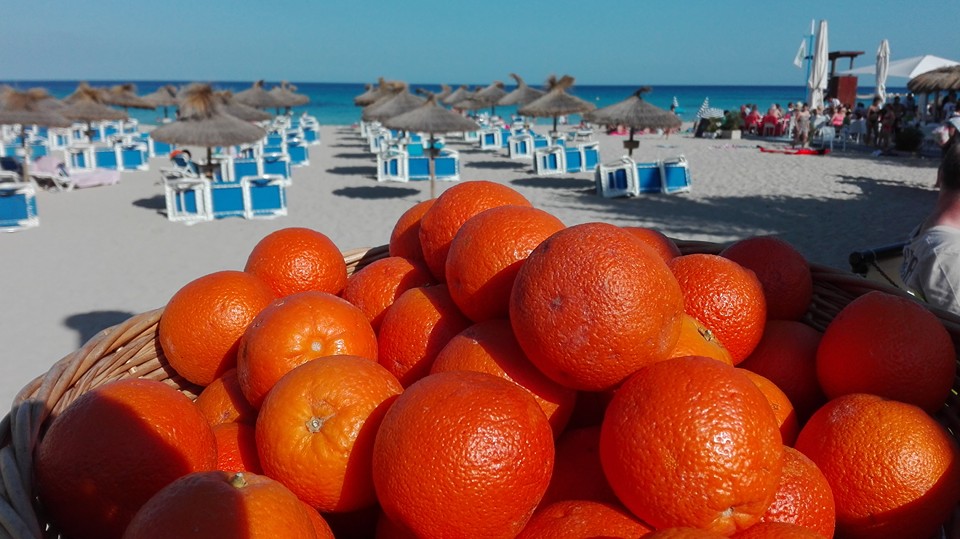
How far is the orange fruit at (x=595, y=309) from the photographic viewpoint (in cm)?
125

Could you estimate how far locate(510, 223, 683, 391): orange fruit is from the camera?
125cm

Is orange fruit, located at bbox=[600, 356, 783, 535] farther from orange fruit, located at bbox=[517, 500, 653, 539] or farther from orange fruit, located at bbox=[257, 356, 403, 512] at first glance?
orange fruit, located at bbox=[257, 356, 403, 512]

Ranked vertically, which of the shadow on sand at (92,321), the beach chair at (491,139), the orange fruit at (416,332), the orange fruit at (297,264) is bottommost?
the shadow on sand at (92,321)

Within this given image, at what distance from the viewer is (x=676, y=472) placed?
1.13 m

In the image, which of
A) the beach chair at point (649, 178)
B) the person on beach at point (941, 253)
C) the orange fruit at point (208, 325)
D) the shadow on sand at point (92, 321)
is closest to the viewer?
the orange fruit at point (208, 325)

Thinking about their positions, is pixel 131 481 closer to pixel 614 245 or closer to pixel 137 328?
pixel 137 328

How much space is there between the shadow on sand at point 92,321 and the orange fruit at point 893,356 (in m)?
6.05

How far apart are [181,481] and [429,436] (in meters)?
0.43

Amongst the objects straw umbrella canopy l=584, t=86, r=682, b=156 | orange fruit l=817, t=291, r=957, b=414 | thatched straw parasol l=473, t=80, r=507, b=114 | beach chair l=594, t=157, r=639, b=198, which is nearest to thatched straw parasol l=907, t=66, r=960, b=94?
straw umbrella canopy l=584, t=86, r=682, b=156

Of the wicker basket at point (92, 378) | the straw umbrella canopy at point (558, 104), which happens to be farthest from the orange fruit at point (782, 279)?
the straw umbrella canopy at point (558, 104)

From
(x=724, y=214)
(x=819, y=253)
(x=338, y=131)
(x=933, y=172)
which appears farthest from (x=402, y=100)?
(x=338, y=131)

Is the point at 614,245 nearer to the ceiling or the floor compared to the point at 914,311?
nearer to the ceiling

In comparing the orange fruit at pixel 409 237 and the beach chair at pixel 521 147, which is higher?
the beach chair at pixel 521 147

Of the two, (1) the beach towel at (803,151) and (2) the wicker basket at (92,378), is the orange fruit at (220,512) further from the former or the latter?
(1) the beach towel at (803,151)
